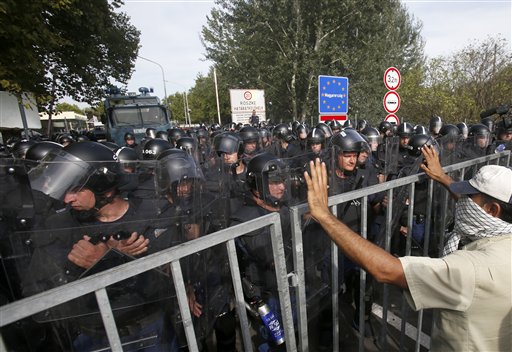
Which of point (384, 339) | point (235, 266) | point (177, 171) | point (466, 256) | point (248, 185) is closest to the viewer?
point (466, 256)

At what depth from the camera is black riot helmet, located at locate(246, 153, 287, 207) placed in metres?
2.31

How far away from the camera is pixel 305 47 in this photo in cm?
1989

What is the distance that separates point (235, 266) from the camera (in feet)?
4.32

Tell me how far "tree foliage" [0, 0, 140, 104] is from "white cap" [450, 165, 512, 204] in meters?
→ 8.03

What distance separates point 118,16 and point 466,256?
59.3 ft

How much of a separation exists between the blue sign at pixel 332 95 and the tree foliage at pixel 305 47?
11727mm

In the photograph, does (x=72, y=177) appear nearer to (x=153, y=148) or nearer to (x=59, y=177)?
(x=59, y=177)

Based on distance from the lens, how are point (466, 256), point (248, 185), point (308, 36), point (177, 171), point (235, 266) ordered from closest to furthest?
point (466, 256), point (235, 266), point (177, 171), point (248, 185), point (308, 36)

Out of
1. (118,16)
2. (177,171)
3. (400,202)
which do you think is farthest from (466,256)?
(118,16)

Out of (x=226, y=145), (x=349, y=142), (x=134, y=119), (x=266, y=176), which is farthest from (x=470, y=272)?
(x=134, y=119)

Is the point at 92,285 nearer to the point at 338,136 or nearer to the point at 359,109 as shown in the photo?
the point at 338,136

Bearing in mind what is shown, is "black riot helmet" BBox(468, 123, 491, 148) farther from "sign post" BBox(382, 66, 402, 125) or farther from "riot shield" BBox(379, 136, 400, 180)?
"sign post" BBox(382, 66, 402, 125)

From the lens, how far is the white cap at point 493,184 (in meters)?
1.30

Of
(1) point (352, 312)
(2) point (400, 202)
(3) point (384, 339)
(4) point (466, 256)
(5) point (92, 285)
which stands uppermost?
(5) point (92, 285)
